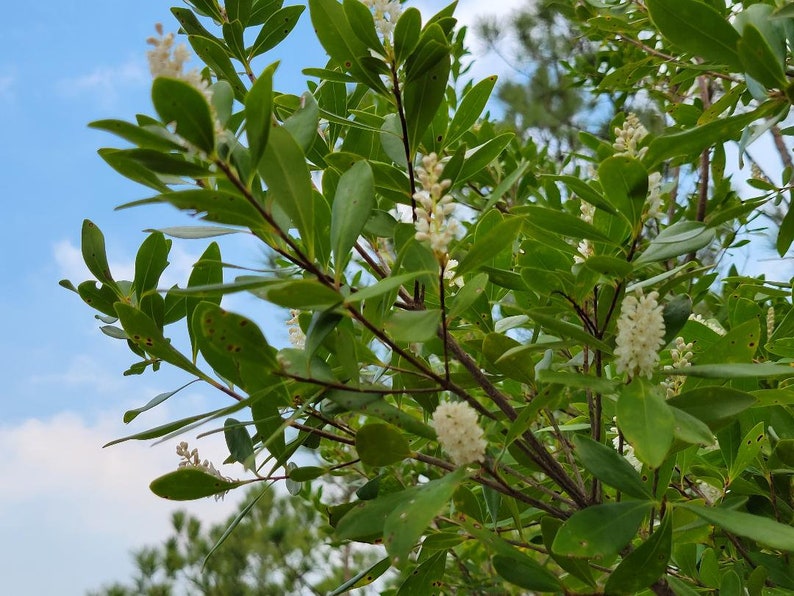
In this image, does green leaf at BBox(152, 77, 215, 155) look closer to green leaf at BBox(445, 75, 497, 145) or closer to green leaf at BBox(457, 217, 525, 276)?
green leaf at BBox(457, 217, 525, 276)

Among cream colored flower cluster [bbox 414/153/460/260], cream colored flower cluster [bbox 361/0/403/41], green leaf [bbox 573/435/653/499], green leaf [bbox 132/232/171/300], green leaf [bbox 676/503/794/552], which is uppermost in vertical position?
cream colored flower cluster [bbox 361/0/403/41]

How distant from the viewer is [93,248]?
3.76 feet

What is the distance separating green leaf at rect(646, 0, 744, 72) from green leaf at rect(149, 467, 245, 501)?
798mm

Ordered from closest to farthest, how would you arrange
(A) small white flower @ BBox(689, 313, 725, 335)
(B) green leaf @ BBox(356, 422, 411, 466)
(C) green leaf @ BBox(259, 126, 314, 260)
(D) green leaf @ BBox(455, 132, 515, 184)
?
(C) green leaf @ BBox(259, 126, 314, 260)
(B) green leaf @ BBox(356, 422, 411, 466)
(D) green leaf @ BBox(455, 132, 515, 184)
(A) small white flower @ BBox(689, 313, 725, 335)

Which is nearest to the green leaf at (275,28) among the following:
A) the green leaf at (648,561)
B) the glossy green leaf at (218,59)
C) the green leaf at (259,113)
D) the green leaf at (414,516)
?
the glossy green leaf at (218,59)

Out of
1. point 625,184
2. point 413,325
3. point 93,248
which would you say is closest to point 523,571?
point 413,325

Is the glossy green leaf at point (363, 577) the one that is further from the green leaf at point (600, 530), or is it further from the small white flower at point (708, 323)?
the small white flower at point (708, 323)

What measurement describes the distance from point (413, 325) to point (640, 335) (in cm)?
25

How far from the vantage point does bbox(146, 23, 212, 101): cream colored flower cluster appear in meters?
0.75

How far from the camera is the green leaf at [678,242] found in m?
0.91

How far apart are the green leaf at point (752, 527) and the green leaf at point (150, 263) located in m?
0.79

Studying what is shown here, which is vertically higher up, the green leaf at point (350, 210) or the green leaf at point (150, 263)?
the green leaf at point (150, 263)

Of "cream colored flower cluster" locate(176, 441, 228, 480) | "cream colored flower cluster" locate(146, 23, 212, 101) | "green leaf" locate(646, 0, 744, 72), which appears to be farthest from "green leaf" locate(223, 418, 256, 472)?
"green leaf" locate(646, 0, 744, 72)

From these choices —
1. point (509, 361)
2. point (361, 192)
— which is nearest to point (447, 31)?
point (361, 192)
